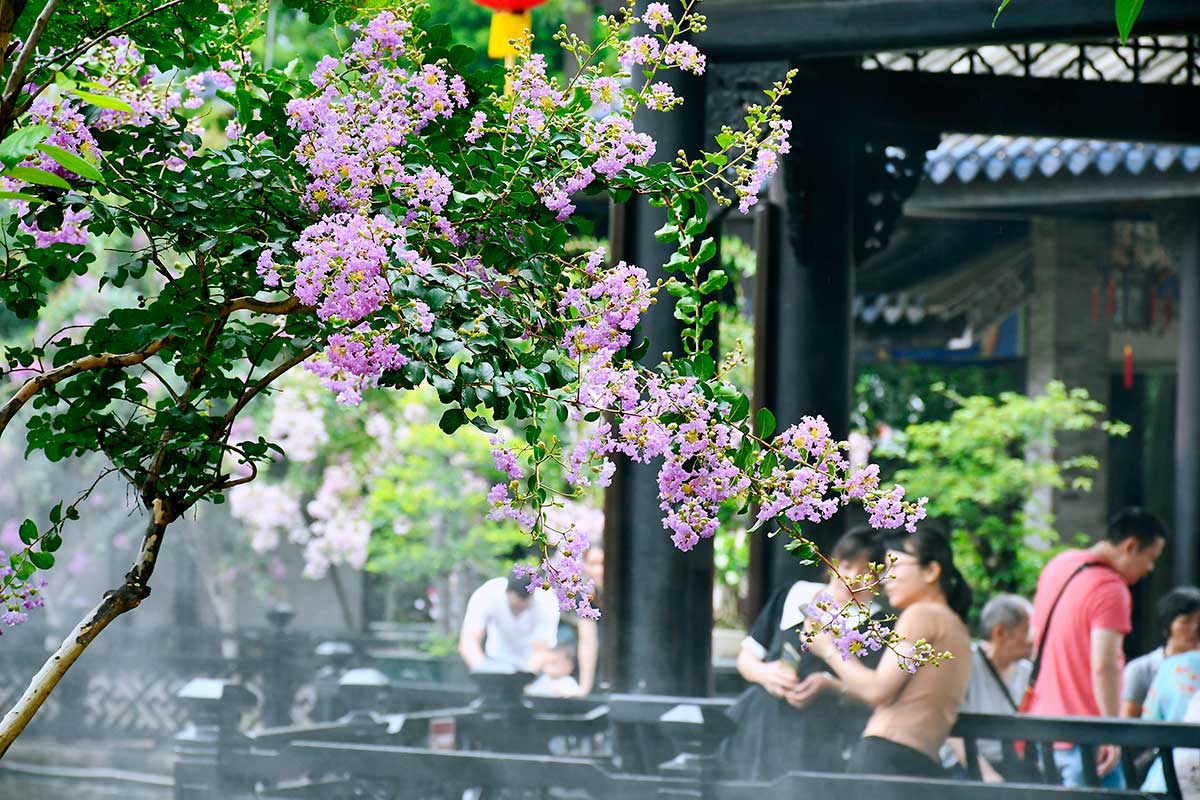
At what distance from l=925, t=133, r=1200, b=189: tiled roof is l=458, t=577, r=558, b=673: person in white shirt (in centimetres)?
326

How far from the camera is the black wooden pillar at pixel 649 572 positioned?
454 cm

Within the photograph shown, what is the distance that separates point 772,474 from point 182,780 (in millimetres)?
3598

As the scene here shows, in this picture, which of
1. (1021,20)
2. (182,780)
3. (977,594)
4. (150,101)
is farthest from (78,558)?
(150,101)

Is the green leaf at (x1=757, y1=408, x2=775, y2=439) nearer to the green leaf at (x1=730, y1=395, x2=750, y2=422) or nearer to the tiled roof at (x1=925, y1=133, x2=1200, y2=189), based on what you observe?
the green leaf at (x1=730, y1=395, x2=750, y2=422)

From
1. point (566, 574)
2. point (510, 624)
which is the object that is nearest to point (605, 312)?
point (566, 574)

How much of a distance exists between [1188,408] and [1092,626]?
3088 millimetres

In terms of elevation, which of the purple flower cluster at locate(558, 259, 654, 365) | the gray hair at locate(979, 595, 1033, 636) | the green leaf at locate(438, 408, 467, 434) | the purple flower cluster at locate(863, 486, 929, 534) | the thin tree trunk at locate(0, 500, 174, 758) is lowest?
the gray hair at locate(979, 595, 1033, 636)

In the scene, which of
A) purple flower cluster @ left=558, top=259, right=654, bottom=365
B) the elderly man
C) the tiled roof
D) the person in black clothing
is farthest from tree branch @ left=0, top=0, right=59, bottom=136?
the tiled roof

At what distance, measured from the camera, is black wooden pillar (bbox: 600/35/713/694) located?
4.54 metres

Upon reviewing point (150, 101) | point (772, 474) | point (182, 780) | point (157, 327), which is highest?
point (150, 101)

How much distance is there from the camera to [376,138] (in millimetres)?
1765

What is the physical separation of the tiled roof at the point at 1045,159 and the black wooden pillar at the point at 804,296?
96.6 inches

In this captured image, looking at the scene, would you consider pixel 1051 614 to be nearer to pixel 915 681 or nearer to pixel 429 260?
pixel 915 681

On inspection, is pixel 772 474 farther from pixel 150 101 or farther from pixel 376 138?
pixel 150 101
